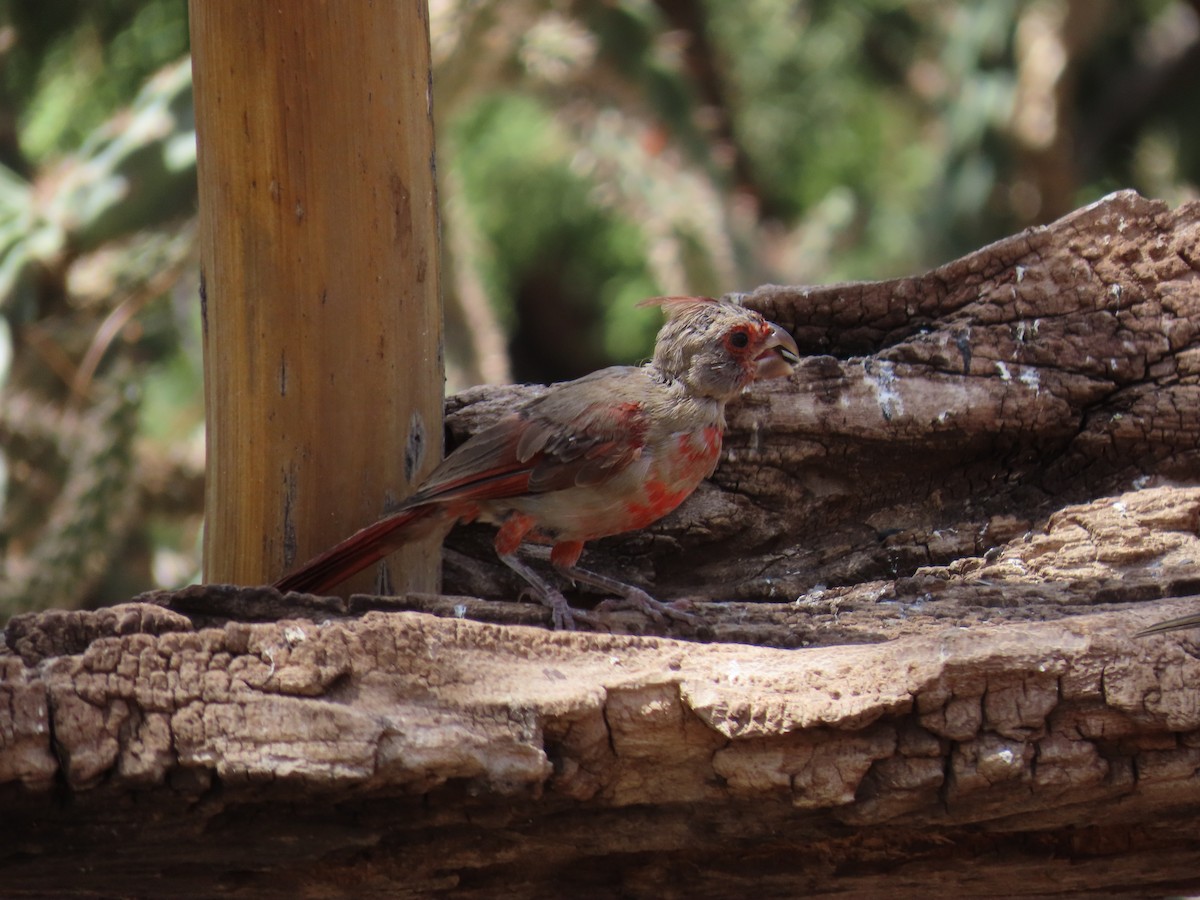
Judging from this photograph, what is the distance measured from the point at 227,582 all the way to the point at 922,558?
5.99ft

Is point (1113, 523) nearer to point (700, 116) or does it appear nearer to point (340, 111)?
point (340, 111)

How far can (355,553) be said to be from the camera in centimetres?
325

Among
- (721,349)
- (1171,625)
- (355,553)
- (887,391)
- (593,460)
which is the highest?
(721,349)

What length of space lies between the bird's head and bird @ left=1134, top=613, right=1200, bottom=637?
Answer: 123 centimetres

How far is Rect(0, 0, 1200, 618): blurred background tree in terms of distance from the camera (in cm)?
606

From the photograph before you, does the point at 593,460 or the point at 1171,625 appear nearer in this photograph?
the point at 1171,625

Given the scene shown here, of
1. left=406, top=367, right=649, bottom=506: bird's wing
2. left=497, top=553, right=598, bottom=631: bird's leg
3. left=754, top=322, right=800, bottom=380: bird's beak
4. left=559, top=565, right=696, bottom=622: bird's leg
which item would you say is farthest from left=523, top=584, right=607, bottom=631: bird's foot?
left=754, top=322, right=800, bottom=380: bird's beak

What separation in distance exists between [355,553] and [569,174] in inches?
365

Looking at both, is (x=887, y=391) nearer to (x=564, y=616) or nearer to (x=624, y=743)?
(x=564, y=616)

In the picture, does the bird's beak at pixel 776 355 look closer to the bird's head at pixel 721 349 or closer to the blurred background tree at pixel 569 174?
the bird's head at pixel 721 349

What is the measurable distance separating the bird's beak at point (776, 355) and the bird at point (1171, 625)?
48.5 inches

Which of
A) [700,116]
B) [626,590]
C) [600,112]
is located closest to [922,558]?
[626,590]

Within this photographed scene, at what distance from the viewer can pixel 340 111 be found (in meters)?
3.16

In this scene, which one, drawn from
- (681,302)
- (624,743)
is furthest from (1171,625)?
(681,302)
